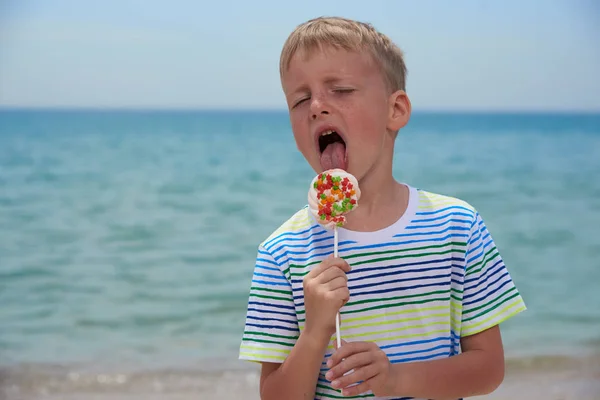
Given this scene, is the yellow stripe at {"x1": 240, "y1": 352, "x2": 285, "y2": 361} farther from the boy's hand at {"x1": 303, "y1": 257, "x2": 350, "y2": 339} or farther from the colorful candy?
the colorful candy

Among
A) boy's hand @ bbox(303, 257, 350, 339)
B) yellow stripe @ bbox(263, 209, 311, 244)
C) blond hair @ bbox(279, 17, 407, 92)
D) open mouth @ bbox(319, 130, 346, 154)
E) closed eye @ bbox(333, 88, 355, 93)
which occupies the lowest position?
boy's hand @ bbox(303, 257, 350, 339)

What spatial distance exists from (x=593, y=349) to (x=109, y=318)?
459 cm

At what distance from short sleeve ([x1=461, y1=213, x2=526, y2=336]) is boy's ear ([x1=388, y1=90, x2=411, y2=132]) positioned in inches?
11.6

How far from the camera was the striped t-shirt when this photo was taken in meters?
1.95

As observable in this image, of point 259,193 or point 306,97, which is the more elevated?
point 259,193

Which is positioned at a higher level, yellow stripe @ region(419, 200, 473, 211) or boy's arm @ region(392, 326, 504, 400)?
yellow stripe @ region(419, 200, 473, 211)

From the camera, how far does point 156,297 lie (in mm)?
9320

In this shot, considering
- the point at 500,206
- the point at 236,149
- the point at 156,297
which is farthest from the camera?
the point at 236,149

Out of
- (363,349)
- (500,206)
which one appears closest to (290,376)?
(363,349)

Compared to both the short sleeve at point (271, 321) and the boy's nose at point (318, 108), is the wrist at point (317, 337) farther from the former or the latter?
the boy's nose at point (318, 108)

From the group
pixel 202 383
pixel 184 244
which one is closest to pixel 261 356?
pixel 202 383

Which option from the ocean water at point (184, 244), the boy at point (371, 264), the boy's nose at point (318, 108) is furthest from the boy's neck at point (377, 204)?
the ocean water at point (184, 244)

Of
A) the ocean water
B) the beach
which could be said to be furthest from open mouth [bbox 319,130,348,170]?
the ocean water

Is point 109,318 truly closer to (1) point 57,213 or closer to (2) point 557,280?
(2) point 557,280
